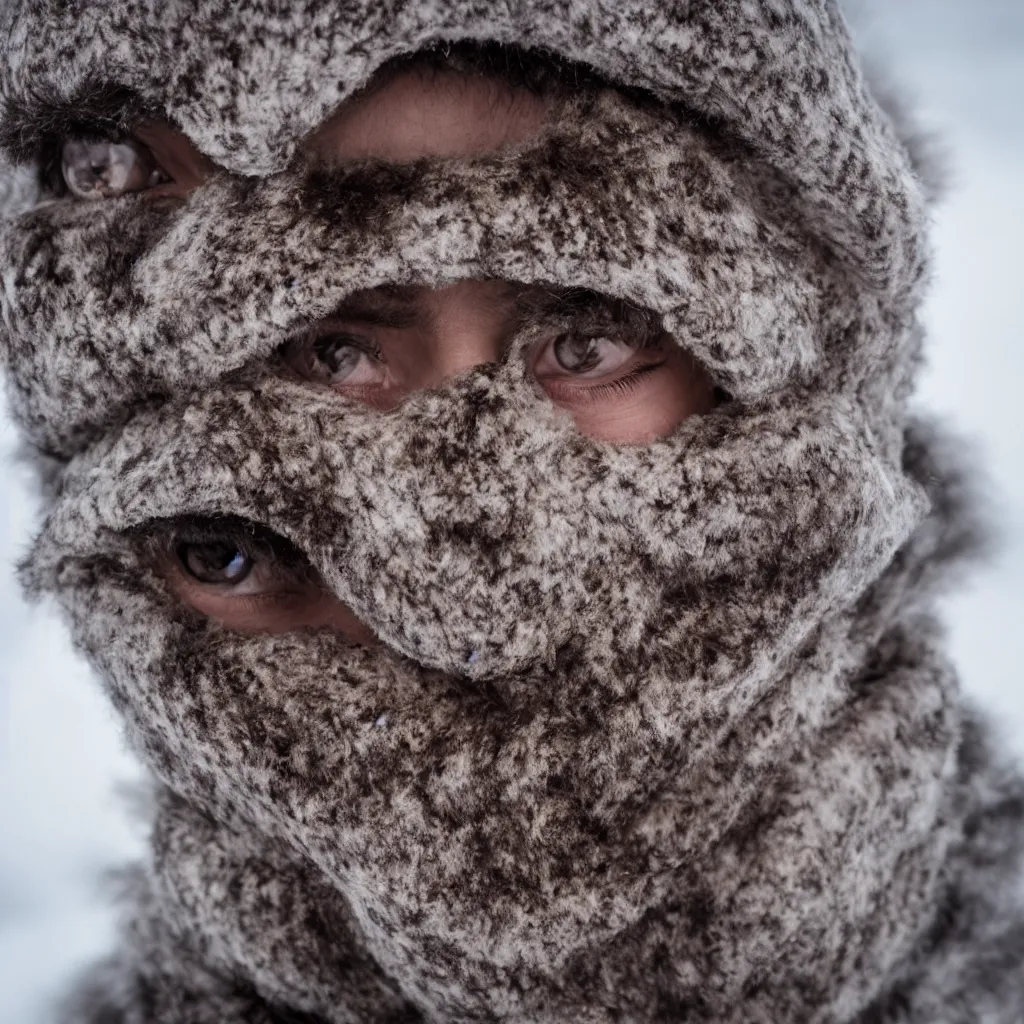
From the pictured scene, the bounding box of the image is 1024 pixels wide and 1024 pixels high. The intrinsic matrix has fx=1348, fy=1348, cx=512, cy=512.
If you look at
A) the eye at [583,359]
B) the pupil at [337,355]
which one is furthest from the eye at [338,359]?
the eye at [583,359]

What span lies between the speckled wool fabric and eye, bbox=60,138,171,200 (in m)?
0.03

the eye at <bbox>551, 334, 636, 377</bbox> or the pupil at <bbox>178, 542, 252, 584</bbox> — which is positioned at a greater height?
the eye at <bbox>551, 334, 636, 377</bbox>

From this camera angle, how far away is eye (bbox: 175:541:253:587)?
1.14 metres

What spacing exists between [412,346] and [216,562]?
0.27 metres

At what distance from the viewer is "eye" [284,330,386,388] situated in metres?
1.07

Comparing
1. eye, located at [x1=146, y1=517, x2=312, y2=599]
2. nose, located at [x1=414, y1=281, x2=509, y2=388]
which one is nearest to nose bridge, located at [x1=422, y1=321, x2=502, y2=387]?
nose, located at [x1=414, y1=281, x2=509, y2=388]

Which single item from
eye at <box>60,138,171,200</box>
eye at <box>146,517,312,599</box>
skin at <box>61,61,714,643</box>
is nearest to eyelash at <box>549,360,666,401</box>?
skin at <box>61,61,714,643</box>

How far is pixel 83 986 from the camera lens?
4.63 feet

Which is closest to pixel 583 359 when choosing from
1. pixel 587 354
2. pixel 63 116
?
pixel 587 354

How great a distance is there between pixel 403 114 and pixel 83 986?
3.15ft

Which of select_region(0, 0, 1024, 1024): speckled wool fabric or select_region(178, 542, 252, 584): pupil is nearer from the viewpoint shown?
select_region(0, 0, 1024, 1024): speckled wool fabric

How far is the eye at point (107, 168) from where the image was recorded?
1.12m

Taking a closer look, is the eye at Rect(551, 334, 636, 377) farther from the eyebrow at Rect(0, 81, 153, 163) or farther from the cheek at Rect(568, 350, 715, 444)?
the eyebrow at Rect(0, 81, 153, 163)

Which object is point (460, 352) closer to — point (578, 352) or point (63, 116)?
point (578, 352)
